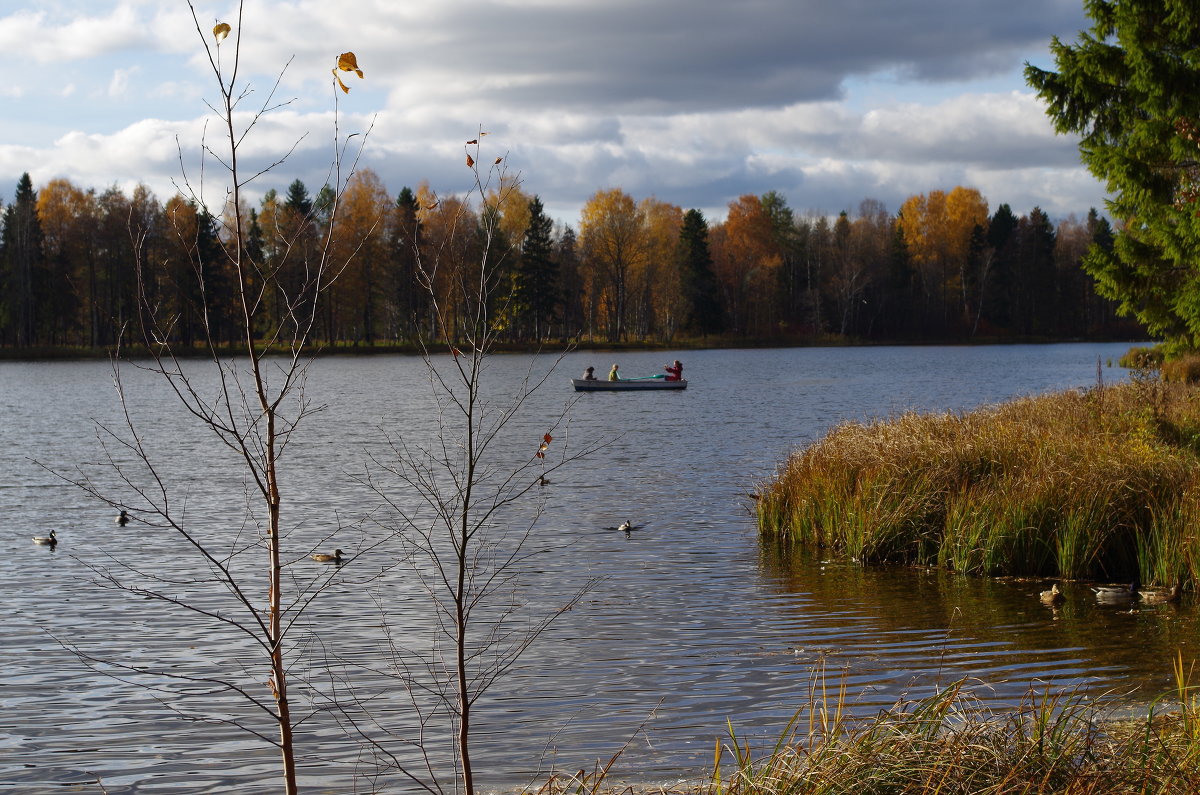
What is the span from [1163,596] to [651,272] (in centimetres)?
7217

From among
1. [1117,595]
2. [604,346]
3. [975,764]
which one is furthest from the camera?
[604,346]

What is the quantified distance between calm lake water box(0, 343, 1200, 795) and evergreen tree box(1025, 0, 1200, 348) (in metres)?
8.74

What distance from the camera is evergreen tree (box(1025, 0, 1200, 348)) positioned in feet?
63.2

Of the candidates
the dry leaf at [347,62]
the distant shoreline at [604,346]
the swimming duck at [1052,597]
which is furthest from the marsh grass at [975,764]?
the distant shoreline at [604,346]

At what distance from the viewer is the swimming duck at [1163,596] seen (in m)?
10.4

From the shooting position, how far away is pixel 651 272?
3214 inches

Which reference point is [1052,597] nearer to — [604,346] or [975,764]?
[975,764]

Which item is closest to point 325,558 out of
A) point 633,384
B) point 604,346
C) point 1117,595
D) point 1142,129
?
point 1117,595

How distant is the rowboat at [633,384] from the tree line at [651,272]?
53.3 ft

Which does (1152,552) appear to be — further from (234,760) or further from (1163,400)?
(234,760)

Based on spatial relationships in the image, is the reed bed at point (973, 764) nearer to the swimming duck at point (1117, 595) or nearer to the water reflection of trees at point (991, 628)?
the water reflection of trees at point (991, 628)

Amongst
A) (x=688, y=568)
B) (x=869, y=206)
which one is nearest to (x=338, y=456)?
(x=688, y=568)

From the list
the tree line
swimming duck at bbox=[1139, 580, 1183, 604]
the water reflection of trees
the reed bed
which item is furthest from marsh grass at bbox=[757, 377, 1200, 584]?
the tree line

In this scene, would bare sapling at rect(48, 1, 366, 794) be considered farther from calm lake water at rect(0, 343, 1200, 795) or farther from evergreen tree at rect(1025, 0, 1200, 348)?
evergreen tree at rect(1025, 0, 1200, 348)
